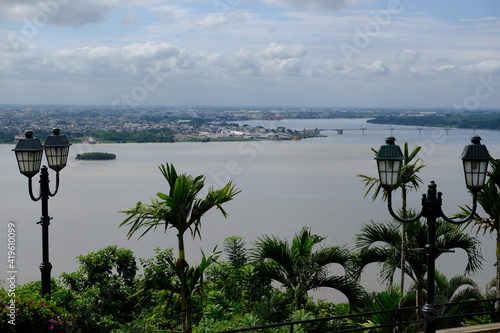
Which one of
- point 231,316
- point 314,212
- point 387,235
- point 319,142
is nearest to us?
point 231,316

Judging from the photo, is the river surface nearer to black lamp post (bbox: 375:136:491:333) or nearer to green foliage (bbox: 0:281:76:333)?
black lamp post (bbox: 375:136:491:333)

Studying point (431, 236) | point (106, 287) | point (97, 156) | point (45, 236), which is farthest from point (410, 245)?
Result: point (97, 156)

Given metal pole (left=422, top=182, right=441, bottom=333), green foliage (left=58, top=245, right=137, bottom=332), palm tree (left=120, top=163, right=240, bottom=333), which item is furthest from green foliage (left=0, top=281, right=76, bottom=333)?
metal pole (left=422, top=182, right=441, bottom=333)

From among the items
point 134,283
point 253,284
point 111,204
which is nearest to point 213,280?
point 134,283

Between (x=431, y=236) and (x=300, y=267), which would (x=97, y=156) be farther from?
(x=431, y=236)

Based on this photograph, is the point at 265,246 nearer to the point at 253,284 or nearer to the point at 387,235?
the point at 253,284

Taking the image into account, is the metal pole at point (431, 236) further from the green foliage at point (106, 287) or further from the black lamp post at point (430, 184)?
the green foliage at point (106, 287)

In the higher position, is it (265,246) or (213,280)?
(265,246)
